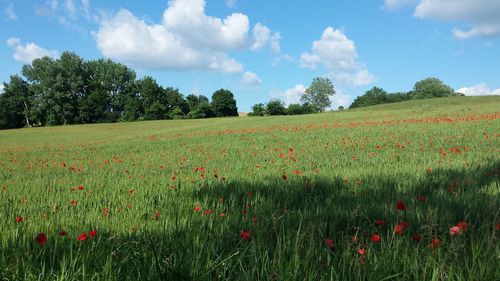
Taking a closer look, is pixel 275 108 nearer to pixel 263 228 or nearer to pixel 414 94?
pixel 414 94

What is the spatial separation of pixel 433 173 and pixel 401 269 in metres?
4.39

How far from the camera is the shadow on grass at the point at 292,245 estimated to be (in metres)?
2.09

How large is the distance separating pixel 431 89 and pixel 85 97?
103 metres

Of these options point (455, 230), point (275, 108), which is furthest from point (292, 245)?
point (275, 108)

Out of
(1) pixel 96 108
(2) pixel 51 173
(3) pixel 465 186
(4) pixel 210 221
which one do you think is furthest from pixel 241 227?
(1) pixel 96 108

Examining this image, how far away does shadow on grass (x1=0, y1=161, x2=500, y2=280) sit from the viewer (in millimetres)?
2086

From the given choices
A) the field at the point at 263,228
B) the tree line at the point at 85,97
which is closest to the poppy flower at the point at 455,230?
the field at the point at 263,228

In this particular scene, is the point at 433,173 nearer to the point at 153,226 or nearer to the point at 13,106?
the point at 153,226

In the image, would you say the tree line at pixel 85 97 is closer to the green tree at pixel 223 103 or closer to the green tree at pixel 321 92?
the green tree at pixel 223 103

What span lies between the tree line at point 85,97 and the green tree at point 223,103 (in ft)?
0.89

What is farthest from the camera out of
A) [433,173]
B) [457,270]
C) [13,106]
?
[13,106]

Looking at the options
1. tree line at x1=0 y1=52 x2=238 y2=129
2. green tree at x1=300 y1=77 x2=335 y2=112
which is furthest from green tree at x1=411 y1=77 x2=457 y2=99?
tree line at x1=0 y1=52 x2=238 y2=129

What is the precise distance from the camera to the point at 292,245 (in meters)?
2.48

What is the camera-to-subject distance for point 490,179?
534 centimetres
